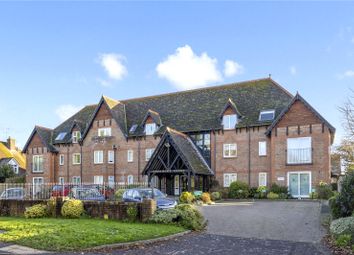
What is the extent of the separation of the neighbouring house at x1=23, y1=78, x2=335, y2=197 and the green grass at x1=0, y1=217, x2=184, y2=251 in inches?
721

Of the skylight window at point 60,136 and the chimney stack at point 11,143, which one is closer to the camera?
the skylight window at point 60,136

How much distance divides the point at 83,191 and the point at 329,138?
2094cm

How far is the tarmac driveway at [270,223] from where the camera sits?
50.9 feet

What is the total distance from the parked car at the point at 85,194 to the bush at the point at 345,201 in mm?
11840

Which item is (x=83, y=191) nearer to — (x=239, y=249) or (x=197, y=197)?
(x=197, y=197)

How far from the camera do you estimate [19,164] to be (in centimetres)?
6538

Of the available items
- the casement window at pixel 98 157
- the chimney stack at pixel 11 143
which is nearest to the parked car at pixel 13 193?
the casement window at pixel 98 157

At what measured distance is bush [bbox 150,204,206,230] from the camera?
16.8m

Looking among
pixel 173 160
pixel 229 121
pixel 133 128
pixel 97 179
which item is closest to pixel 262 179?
pixel 229 121

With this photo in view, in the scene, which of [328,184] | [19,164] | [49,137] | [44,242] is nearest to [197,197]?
[328,184]

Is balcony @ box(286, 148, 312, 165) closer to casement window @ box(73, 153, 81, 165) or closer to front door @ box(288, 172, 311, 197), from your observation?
front door @ box(288, 172, 311, 197)

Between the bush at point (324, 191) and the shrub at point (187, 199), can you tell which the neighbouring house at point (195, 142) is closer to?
the bush at point (324, 191)

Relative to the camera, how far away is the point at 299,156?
34188 mm

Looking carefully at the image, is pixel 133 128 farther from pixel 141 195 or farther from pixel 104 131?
pixel 141 195
